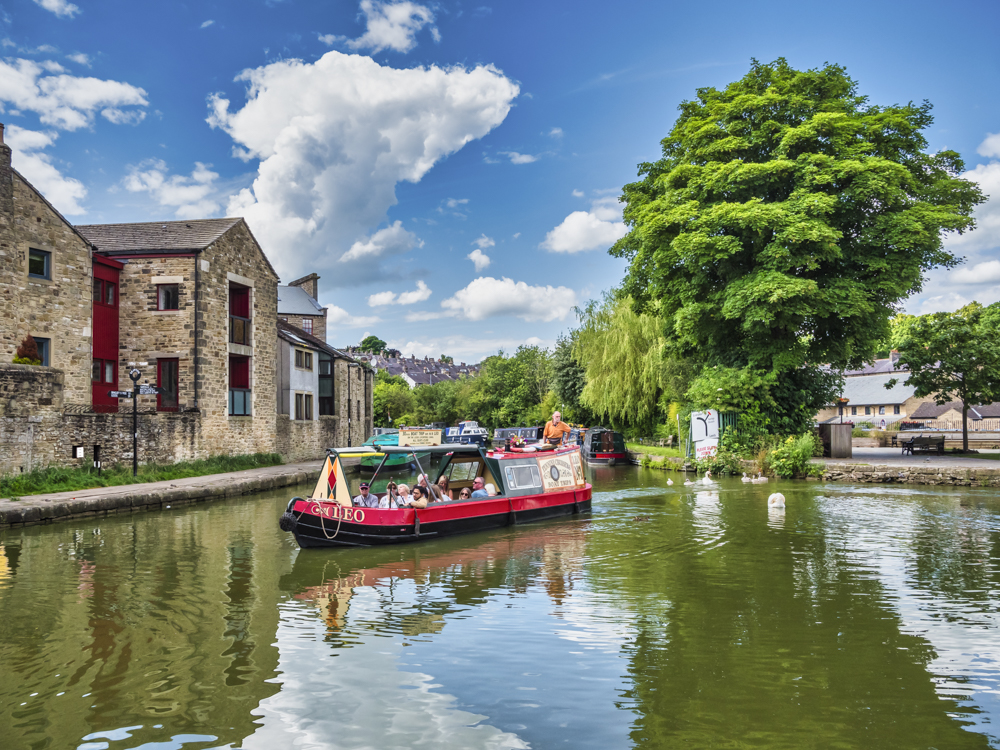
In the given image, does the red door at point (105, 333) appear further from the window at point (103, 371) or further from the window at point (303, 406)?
the window at point (303, 406)

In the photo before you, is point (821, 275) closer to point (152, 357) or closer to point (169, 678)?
point (169, 678)

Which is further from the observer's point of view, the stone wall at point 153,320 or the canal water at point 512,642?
the stone wall at point 153,320

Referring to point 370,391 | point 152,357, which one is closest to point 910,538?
point 152,357

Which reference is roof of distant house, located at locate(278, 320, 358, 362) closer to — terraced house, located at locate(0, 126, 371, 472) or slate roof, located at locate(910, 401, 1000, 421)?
terraced house, located at locate(0, 126, 371, 472)

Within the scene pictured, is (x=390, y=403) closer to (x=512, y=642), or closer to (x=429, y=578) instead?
(x=429, y=578)

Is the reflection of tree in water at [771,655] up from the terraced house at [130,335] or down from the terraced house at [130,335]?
down

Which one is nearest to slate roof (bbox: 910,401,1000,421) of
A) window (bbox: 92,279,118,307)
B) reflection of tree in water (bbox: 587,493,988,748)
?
→ reflection of tree in water (bbox: 587,493,988,748)

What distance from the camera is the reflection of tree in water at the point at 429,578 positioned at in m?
7.80

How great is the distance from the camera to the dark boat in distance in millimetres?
11734

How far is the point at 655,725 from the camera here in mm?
4938

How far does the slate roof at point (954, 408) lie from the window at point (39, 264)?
2276 inches

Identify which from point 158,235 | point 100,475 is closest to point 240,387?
point 158,235

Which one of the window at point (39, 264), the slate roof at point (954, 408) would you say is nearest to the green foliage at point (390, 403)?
the slate roof at point (954, 408)

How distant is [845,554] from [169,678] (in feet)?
30.6
